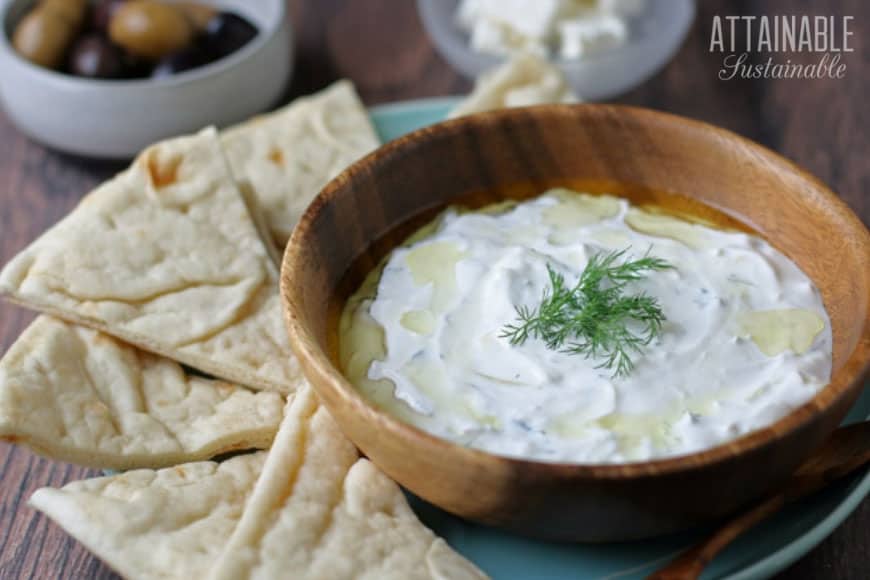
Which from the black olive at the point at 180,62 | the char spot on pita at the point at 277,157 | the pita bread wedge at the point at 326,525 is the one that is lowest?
the black olive at the point at 180,62

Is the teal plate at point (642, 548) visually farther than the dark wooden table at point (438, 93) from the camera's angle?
No

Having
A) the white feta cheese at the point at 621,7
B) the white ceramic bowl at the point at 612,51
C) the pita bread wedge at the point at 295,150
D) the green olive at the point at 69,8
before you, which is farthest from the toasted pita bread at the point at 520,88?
the green olive at the point at 69,8

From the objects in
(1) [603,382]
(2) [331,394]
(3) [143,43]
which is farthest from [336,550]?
(3) [143,43]

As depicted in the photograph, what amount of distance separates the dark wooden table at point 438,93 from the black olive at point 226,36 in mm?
415

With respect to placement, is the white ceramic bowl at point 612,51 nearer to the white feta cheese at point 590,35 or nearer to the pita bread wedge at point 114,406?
the white feta cheese at point 590,35

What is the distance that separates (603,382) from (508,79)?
1.55m

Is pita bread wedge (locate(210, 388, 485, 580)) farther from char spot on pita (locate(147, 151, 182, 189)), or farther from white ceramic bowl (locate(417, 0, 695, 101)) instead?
white ceramic bowl (locate(417, 0, 695, 101))

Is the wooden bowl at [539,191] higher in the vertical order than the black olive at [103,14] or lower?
higher

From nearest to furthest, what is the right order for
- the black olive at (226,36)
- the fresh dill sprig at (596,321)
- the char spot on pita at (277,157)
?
the fresh dill sprig at (596,321) → the char spot on pita at (277,157) → the black olive at (226,36)

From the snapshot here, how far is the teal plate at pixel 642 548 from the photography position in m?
2.45

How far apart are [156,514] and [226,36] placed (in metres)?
2.30

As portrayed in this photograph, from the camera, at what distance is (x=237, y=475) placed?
263 cm

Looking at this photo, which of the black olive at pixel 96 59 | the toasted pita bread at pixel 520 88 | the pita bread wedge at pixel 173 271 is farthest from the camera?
the black olive at pixel 96 59

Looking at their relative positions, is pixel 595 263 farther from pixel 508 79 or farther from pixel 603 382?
pixel 508 79
